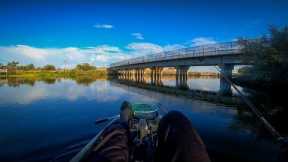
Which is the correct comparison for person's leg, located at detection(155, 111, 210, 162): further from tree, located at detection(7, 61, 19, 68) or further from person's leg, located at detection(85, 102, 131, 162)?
tree, located at detection(7, 61, 19, 68)

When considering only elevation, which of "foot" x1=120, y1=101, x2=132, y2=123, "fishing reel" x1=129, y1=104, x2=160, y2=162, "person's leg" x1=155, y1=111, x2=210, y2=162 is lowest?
"fishing reel" x1=129, y1=104, x2=160, y2=162

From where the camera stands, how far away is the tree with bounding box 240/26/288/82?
18500mm

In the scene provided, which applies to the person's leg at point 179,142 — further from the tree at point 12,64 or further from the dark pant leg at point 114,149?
the tree at point 12,64

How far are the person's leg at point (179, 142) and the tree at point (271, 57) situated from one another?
1689 centimetres

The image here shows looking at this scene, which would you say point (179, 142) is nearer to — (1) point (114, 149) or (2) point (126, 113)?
(1) point (114, 149)

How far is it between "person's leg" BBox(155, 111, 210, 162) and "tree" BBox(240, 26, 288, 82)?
16891 millimetres

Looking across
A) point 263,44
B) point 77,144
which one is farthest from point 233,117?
point 77,144

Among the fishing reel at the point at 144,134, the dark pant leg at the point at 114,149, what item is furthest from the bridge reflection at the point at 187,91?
the dark pant leg at the point at 114,149

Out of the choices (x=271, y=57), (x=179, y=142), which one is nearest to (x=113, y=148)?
(x=179, y=142)

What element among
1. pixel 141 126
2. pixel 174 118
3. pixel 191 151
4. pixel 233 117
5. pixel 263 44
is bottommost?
pixel 233 117

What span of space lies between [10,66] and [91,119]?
6846 inches

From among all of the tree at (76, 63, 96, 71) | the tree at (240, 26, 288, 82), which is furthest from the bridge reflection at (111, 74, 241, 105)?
the tree at (76, 63, 96, 71)

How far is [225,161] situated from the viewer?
29.1ft

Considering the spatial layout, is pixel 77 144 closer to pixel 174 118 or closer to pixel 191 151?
pixel 174 118
